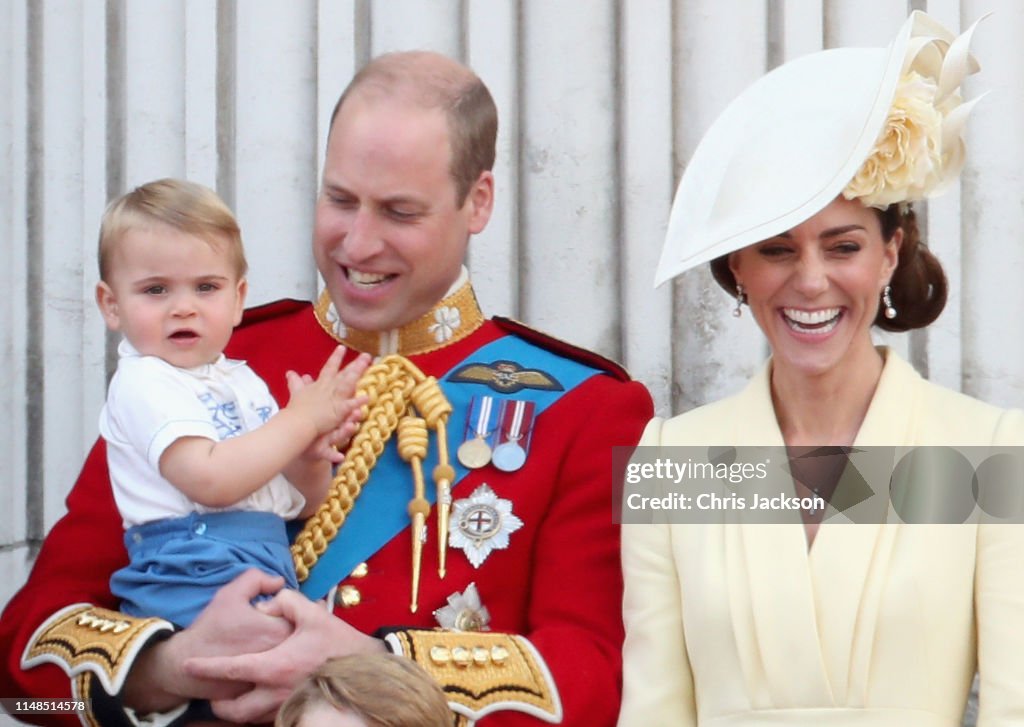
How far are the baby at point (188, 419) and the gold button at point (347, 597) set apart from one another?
0.13 m

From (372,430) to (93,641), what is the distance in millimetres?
580

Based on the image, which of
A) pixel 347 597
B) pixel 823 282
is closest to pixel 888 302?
pixel 823 282

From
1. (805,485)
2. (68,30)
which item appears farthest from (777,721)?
(68,30)

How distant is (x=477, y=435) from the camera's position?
380cm

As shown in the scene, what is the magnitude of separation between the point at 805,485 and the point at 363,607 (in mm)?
736

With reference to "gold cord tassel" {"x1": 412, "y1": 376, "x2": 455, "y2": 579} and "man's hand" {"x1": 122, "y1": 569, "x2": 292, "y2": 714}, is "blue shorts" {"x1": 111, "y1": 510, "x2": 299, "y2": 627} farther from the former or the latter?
"gold cord tassel" {"x1": 412, "y1": 376, "x2": 455, "y2": 579}

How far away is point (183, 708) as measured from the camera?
3.48 m

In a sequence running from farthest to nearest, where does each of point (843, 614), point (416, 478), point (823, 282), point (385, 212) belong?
1. point (385, 212)
2. point (416, 478)
3. point (823, 282)
4. point (843, 614)

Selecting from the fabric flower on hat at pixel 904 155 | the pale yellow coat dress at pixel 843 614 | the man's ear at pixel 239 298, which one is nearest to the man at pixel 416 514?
the pale yellow coat dress at pixel 843 614

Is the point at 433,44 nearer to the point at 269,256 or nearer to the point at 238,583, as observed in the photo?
the point at 269,256

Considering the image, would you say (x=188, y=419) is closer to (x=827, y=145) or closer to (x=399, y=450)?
(x=399, y=450)

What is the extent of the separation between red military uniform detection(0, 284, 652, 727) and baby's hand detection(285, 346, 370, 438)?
21 cm
